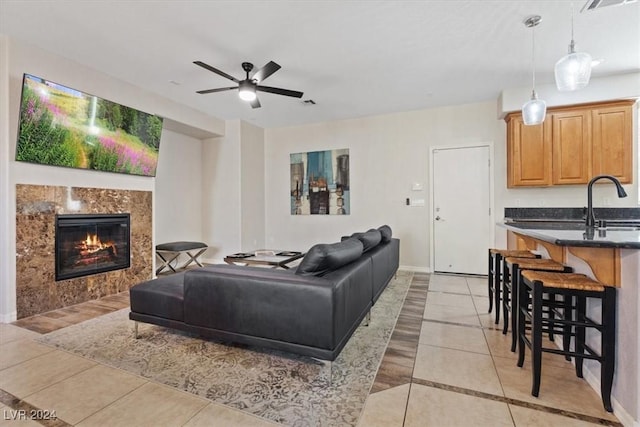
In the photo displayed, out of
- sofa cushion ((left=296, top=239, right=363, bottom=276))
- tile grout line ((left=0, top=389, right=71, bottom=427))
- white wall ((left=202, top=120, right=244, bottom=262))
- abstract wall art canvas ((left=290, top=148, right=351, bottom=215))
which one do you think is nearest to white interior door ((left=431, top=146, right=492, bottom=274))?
abstract wall art canvas ((left=290, top=148, right=351, bottom=215))

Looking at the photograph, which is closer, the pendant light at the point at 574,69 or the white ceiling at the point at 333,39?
the pendant light at the point at 574,69

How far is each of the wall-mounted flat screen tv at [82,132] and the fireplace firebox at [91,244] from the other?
63 centimetres

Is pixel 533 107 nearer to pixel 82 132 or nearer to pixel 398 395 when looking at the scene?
pixel 398 395

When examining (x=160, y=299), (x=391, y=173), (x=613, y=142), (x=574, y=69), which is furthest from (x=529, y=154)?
(x=160, y=299)

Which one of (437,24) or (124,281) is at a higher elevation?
(437,24)

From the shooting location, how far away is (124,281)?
13.0 ft

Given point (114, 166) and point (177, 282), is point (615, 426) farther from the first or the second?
point (114, 166)

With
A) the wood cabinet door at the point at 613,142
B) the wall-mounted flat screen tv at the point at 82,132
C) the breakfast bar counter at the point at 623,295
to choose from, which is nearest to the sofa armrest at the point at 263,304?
the breakfast bar counter at the point at 623,295

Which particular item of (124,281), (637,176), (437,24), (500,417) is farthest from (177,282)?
(637,176)

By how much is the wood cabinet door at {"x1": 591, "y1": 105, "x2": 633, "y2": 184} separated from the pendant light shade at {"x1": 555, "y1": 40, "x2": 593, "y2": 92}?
2.40 meters

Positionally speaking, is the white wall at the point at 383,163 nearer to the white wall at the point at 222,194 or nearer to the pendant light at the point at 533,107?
the white wall at the point at 222,194

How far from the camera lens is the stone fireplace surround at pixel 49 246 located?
294 centimetres

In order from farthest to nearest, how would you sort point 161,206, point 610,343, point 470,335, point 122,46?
1. point 161,206
2. point 122,46
3. point 470,335
4. point 610,343

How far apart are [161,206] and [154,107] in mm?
1620
